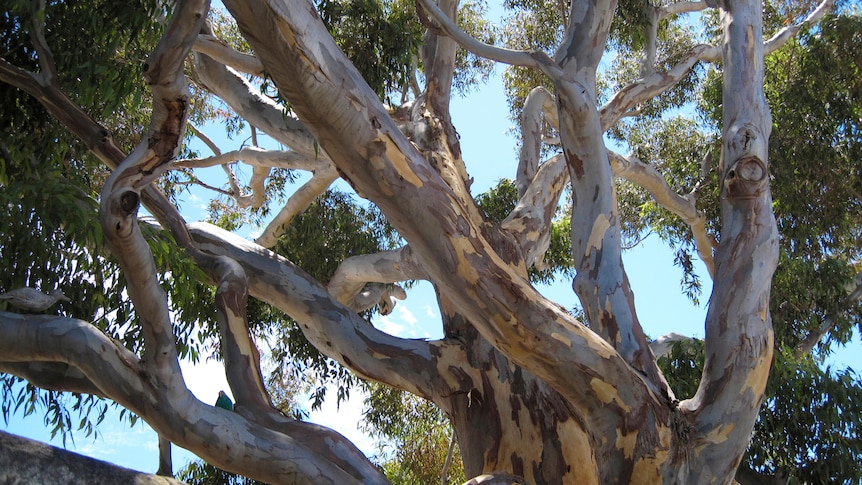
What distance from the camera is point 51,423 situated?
462 centimetres

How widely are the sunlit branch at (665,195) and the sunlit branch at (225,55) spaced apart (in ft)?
8.57

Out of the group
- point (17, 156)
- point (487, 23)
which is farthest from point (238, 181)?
point (17, 156)

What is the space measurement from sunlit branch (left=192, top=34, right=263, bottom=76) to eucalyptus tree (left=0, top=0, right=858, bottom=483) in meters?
0.02

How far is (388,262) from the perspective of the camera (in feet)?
20.1

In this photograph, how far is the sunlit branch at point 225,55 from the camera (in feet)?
19.7

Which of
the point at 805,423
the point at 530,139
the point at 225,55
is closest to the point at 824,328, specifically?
the point at 805,423

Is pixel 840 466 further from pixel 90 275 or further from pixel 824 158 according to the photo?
pixel 90 275

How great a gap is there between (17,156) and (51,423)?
4.45ft

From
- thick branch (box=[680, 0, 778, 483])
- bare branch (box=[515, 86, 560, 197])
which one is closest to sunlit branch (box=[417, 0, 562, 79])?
thick branch (box=[680, 0, 778, 483])

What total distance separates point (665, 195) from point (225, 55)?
367 centimetres

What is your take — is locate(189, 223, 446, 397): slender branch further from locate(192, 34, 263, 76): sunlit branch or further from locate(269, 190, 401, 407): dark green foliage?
locate(269, 190, 401, 407): dark green foliage

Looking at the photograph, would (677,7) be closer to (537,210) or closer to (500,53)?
(537,210)

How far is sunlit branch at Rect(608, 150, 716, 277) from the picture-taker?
7.05 m

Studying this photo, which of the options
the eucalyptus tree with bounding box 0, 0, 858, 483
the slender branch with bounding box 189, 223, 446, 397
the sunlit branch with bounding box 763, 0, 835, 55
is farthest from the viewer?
the sunlit branch with bounding box 763, 0, 835, 55
